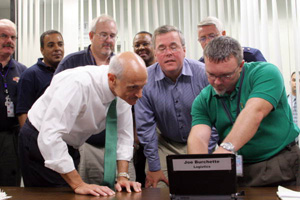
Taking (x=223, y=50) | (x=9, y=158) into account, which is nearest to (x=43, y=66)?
(x=9, y=158)

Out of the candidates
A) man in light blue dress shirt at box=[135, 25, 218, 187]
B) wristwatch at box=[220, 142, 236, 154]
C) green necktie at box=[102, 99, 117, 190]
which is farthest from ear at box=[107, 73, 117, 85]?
man in light blue dress shirt at box=[135, 25, 218, 187]

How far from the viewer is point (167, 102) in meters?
2.67

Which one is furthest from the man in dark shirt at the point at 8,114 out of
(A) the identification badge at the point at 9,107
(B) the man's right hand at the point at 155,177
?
(B) the man's right hand at the point at 155,177

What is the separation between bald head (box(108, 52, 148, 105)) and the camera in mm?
1869

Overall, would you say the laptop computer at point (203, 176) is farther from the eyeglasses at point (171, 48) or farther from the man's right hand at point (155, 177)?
the eyeglasses at point (171, 48)

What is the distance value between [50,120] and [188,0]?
→ 306cm

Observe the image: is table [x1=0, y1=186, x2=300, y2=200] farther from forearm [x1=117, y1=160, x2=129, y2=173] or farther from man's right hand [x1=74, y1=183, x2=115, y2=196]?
forearm [x1=117, y1=160, x2=129, y2=173]

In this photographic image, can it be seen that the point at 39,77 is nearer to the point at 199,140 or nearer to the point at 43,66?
the point at 43,66

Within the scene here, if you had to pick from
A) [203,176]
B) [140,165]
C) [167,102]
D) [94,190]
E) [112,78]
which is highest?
[112,78]

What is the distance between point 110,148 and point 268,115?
82 cm

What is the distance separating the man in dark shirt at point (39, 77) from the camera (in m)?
3.13

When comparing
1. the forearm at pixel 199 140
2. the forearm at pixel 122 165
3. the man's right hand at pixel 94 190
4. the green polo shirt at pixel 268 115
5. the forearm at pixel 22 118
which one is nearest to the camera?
the man's right hand at pixel 94 190

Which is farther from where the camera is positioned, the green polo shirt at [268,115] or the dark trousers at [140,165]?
the dark trousers at [140,165]

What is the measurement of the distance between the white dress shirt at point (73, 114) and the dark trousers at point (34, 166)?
0.27ft
